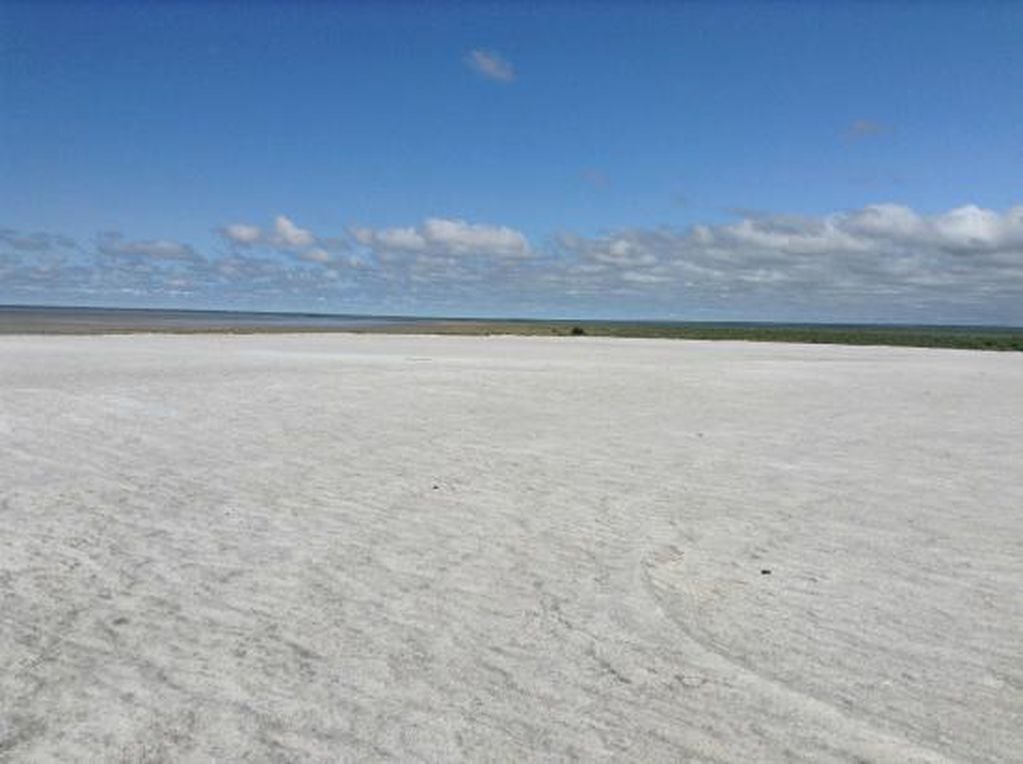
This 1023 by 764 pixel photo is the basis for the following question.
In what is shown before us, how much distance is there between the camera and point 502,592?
6586 millimetres

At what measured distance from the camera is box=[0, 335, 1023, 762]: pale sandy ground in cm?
452

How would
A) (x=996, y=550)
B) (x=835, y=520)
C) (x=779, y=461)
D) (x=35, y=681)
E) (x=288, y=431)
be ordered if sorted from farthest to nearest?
(x=288, y=431) < (x=779, y=461) < (x=835, y=520) < (x=996, y=550) < (x=35, y=681)

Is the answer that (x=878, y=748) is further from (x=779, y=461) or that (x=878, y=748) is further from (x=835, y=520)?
(x=779, y=461)

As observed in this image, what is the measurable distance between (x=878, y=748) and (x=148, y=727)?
11.9ft

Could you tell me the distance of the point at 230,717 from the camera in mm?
4559

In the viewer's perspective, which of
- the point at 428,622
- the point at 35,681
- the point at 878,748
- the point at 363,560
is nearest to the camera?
the point at 878,748

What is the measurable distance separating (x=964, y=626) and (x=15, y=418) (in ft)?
46.6

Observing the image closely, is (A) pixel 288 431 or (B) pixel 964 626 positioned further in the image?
(A) pixel 288 431

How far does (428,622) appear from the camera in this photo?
595cm

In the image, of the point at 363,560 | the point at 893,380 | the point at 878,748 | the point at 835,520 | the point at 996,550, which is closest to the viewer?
the point at 878,748

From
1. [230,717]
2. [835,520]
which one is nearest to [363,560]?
[230,717]

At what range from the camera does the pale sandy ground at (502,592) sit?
452 centimetres

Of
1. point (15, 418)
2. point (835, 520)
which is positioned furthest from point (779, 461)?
point (15, 418)

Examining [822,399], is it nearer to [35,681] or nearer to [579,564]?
[579,564]
